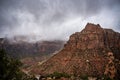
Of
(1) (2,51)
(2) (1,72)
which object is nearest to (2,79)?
(2) (1,72)

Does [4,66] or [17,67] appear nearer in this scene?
[4,66]

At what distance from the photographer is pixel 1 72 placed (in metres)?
55.7

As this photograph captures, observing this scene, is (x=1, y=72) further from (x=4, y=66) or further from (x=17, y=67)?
(x=17, y=67)

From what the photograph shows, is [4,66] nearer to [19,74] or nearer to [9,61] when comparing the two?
[9,61]

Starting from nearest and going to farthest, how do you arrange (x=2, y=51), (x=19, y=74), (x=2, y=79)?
(x=2, y=79) < (x=2, y=51) < (x=19, y=74)

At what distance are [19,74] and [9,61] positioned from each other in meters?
4.70

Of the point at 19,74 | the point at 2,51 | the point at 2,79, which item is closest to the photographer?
the point at 2,79

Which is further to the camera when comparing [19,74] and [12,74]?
[19,74]

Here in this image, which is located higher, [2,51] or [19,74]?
[2,51]

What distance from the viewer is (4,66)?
185ft

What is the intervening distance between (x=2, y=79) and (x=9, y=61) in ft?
21.0

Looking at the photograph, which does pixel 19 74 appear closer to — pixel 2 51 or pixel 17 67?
pixel 17 67

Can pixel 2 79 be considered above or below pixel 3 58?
below

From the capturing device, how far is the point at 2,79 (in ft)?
178
